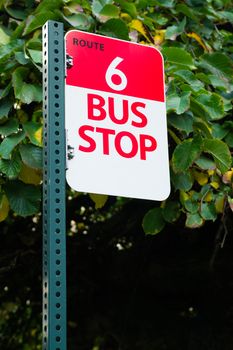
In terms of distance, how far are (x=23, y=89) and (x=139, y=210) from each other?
1.42 m

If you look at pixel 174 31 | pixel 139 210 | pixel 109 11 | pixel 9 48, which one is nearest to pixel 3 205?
pixel 9 48

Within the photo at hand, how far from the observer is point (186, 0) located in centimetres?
239

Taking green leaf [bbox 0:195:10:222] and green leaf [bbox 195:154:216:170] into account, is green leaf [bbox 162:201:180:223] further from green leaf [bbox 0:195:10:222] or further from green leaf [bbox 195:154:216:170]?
green leaf [bbox 0:195:10:222]

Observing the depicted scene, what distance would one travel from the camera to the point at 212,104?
5.89 ft

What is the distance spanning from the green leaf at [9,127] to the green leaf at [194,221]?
55cm

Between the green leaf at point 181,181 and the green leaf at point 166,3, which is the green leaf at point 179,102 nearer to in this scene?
the green leaf at point 181,181

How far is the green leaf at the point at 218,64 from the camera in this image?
212 cm

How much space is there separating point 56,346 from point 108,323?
2.38 metres

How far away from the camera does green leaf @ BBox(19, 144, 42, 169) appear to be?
5.21ft

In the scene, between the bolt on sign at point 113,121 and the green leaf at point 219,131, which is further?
the green leaf at point 219,131

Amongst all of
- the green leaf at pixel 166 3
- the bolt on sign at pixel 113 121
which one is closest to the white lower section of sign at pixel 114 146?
the bolt on sign at pixel 113 121

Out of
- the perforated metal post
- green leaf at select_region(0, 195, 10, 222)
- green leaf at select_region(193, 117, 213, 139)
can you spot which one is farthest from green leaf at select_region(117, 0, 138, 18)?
the perforated metal post

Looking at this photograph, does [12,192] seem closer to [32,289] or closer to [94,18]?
[94,18]

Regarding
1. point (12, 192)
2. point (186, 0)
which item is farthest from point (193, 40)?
point (12, 192)
